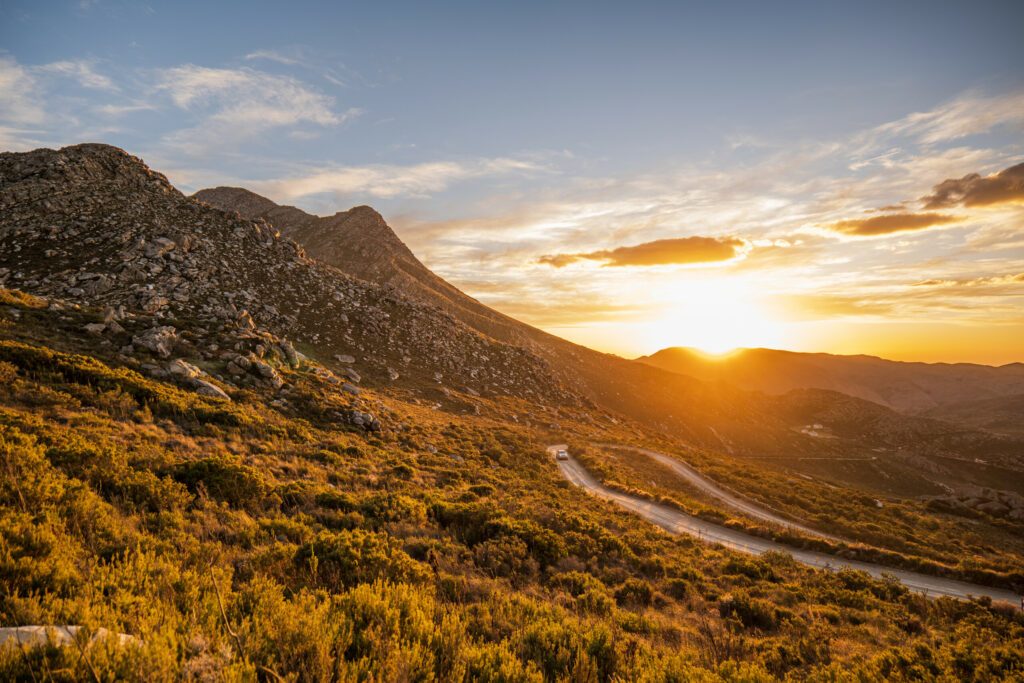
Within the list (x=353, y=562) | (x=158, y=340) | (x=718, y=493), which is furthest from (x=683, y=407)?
(x=353, y=562)

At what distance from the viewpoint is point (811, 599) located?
13.6 m

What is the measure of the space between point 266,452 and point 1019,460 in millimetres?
165945

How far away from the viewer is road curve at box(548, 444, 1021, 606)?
733 inches

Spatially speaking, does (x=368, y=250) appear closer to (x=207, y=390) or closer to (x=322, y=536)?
(x=207, y=390)

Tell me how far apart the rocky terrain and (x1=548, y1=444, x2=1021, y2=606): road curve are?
25.6 meters

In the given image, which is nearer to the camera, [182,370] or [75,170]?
[182,370]

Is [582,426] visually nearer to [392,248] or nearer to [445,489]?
[445,489]

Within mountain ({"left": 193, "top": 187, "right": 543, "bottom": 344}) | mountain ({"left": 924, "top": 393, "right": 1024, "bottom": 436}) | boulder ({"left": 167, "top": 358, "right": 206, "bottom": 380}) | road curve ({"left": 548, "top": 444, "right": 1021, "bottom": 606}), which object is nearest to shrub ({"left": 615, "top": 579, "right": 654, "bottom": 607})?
road curve ({"left": 548, "top": 444, "right": 1021, "bottom": 606})

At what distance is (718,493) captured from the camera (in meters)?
37.5

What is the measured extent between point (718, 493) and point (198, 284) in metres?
54.7

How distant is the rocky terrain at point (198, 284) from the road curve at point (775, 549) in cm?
2560

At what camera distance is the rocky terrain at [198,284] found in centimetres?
2850

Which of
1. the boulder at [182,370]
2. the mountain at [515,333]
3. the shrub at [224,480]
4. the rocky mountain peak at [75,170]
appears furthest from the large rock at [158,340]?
the mountain at [515,333]

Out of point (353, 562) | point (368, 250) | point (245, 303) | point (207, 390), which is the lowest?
point (353, 562)
